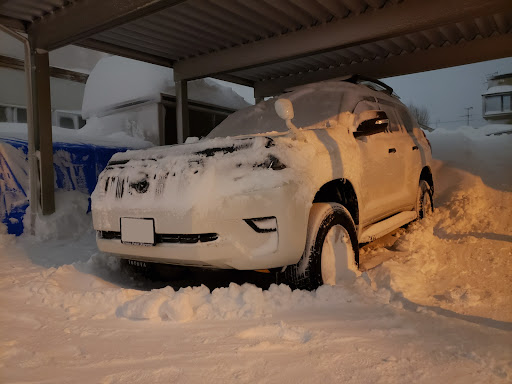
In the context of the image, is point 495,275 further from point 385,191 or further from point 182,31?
point 182,31

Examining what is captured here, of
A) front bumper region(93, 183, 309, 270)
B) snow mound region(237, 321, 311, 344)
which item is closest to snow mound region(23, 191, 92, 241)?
front bumper region(93, 183, 309, 270)

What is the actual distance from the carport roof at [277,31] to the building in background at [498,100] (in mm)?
30972

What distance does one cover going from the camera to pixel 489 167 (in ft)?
27.7

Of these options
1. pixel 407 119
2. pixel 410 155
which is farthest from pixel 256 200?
pixel 407 119

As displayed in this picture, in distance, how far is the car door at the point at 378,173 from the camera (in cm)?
373

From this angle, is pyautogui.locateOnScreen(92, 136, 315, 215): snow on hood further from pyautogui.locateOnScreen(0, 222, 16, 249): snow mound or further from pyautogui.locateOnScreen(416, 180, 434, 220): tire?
pyautogui.locateOnScreen(416, 180, 434, 220): tire

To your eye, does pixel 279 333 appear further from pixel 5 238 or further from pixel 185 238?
pixel 5 238

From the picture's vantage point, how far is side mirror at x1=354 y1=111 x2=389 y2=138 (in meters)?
3.63

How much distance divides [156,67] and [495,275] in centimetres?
823

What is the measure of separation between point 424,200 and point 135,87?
271 inches

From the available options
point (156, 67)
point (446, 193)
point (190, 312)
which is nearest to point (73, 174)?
point (156, 67)

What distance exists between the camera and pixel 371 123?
365cm

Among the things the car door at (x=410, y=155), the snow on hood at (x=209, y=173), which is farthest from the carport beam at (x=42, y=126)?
the car door at (x=410, y=155)

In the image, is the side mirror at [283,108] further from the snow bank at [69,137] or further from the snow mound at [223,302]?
the snow bank at [69,137]
